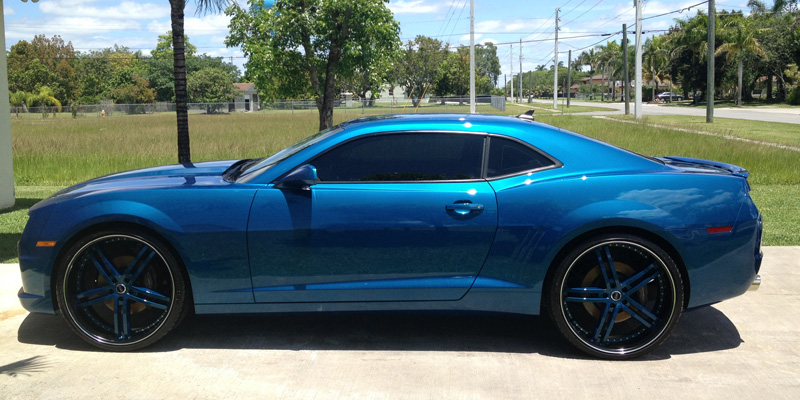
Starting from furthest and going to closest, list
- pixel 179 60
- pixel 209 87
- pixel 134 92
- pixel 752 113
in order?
pixel 209 87 < pixel 134 92 < pixel 752 113 < pixel 179 60

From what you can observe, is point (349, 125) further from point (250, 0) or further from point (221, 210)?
point (250, 0)

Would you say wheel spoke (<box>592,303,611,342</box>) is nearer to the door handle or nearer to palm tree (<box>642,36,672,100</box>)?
the door handle

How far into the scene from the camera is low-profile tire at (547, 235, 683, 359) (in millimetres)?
4160

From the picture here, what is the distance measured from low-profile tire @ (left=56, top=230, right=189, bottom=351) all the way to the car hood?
0.38 meters

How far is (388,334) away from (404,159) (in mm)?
1235

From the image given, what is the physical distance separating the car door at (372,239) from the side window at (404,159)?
0.18ft

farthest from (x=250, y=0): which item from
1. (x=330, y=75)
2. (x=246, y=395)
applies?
(x=246, y=395)

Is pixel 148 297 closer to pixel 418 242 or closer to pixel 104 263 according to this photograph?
pixel 104 263

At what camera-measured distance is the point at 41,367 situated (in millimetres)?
4152

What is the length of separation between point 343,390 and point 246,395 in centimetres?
53

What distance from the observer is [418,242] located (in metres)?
4.14

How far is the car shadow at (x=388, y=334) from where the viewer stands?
4477 mm

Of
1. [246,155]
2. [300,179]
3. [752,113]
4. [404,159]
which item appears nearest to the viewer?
[300,179]

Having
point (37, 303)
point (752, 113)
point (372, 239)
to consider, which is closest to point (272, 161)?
point (372, 239)
